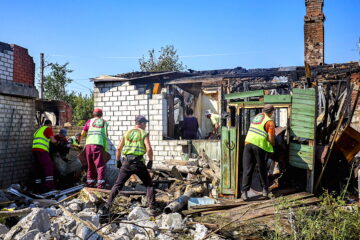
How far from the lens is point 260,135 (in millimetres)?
6301

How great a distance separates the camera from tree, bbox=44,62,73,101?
27.6m

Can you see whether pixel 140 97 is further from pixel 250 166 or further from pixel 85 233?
pixel 85 233

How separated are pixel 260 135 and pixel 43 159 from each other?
4860 mm

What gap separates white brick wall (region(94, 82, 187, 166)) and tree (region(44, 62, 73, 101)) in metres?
18.4

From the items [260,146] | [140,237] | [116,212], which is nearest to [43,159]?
[116,212]

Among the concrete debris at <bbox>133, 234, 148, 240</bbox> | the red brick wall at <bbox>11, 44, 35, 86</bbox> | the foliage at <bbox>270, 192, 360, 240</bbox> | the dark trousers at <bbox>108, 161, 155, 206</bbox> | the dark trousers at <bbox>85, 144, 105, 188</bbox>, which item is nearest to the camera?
the foliage at <bbox>270, 192, 360, 240</bbox>

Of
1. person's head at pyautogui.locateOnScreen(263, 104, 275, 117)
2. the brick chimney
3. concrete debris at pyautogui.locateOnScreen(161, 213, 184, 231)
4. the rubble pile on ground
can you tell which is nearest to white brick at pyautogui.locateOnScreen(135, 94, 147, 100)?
the rubble pile on ground

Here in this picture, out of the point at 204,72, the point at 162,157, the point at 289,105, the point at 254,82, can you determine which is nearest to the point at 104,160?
the point at 162,157

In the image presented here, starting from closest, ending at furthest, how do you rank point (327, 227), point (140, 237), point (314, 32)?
point (327, 227)
point (140, 237)
point (314, 32)

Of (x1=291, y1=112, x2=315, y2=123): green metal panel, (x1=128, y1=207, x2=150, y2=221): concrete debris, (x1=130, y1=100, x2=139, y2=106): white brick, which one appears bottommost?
(x1=128, y1=207, x2=150, y2=221): concrete debris

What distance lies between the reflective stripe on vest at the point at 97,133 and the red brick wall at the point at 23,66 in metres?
2.17

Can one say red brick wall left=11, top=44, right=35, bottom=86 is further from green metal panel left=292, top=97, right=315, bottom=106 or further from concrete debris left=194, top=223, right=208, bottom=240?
green metal panel left=292, top=97, right=315, bottom=106

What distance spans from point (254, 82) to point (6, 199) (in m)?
8.91

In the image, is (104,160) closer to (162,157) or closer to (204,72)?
(162,157)
